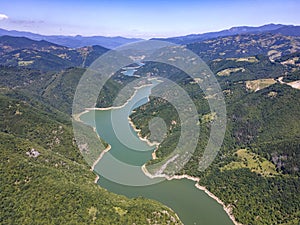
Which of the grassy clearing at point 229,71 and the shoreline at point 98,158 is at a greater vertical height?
the grassy clearing at point 229,71

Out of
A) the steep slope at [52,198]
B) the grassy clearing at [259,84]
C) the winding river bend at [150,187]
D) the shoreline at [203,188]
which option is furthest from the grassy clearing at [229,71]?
the steep slope at [52,198]

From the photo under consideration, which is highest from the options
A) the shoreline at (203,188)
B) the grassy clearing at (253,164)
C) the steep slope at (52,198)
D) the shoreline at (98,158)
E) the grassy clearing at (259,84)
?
the grassy clearing at (259,84)

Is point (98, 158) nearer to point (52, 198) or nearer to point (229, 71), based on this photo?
point (52, 198)

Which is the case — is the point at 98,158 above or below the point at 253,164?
below

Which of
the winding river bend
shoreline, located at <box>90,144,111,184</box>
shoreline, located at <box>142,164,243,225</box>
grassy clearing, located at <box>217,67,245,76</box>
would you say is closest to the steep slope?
shoreline, located at <box>90,144,111,184</box>

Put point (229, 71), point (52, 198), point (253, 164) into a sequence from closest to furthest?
point (52, 198) < point (253, 164) < point (229, 71)

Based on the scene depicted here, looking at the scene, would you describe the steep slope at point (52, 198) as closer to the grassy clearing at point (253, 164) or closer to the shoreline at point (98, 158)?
the shoreline at point (98, 158)

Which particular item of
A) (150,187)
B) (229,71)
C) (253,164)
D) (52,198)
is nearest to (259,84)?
(253,164)

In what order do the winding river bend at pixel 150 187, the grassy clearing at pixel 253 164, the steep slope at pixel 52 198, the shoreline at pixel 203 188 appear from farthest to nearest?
the grassy clearing at pixel 253 164 < the shoreline at pixel 203 188 < the winding river bend at pixel 150 187 < the steep slope at pixel 52 198

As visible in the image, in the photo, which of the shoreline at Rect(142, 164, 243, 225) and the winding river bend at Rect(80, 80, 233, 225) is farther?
the shoreline at Rect(142, 164, 243, 225)

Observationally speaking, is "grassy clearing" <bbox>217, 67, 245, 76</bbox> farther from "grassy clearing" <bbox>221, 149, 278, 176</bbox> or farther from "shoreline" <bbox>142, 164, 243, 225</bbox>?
"shoreline" <bbox>142, 164, 243, 225</bbox>
